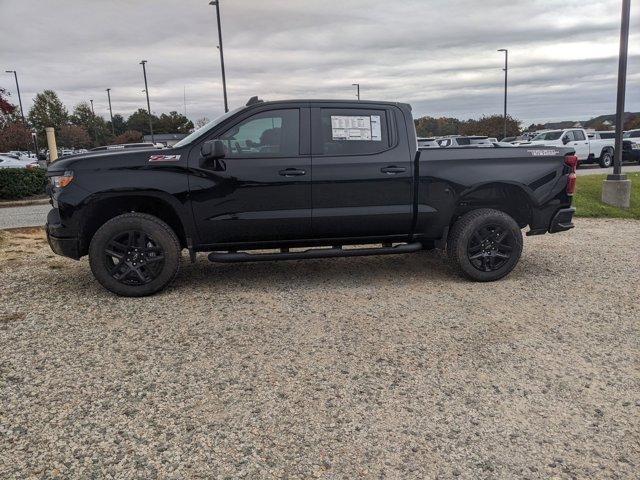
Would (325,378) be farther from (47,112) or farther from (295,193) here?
(47,112)

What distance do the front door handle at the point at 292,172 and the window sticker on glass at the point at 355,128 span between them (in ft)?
1.59

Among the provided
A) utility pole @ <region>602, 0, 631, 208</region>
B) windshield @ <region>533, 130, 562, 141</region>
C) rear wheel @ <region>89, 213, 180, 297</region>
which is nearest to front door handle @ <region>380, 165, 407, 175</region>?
rear wheel @ <region>89, 213, 180, 297</region>

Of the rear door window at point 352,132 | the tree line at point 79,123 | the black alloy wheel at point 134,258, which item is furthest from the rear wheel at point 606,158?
the tree line at point 79,123

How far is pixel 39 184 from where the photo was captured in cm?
1573

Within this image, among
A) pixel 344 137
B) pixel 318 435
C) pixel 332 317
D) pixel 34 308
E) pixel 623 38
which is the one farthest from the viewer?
pixel 623 38

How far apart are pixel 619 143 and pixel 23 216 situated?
12562 millimetres

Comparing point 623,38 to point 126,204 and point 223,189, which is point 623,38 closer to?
point 223,189

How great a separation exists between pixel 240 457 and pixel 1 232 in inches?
324

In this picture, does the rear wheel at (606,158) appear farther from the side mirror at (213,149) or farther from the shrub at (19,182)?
the side mirror at (213,149)

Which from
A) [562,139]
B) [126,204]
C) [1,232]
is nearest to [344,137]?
[126,204]

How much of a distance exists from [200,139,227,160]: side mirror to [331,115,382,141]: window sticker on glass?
114 centimetres

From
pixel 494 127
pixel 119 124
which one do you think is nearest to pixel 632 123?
pixel 494 127

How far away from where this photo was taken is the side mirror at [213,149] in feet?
15.5

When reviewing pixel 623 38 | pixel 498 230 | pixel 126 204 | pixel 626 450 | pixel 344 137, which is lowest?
pixel 626 450
